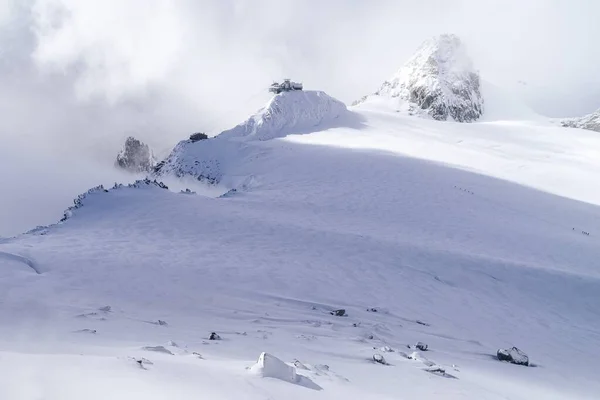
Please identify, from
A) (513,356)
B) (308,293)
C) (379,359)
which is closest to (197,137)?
(308,293)

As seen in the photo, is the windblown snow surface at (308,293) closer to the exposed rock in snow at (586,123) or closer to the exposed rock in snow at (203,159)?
the exposed rock in snow at (203,159)

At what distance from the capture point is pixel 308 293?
14.6 metres

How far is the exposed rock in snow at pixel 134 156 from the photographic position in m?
174

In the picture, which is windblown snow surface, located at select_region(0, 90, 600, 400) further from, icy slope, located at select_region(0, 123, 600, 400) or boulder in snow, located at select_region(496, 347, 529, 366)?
boulder in snow, located at select_region(496, 347, 529, 366)

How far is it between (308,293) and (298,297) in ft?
1.64

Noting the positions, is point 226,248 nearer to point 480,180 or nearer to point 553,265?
point 553,265

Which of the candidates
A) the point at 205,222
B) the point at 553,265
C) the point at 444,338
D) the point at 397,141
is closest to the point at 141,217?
the point at 205,222

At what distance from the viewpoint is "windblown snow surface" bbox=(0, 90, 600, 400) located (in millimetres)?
7152

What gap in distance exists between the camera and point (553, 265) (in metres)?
21.7

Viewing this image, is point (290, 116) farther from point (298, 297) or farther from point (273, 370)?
point (273, 370)

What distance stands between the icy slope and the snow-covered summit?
7252 cm

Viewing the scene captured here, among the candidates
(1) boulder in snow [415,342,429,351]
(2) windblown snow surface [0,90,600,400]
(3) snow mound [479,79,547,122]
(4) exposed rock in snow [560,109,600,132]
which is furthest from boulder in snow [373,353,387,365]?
(4) exposed rock in snow [560,109,600,132]

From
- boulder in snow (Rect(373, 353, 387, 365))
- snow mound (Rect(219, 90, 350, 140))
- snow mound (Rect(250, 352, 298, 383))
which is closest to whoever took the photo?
snow mound (Rect(250, 352, 298, 383))

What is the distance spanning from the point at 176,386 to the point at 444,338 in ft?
28.4
